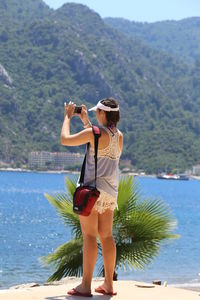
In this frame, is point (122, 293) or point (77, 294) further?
point (122, 293)

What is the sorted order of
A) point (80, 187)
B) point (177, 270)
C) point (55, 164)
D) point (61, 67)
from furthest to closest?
point (61, 67) → point (55, 164) → point (177, 270) → point (80, 187)

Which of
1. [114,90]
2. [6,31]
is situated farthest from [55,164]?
[6,31]

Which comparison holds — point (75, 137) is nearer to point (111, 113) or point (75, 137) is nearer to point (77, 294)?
point (111, 113)

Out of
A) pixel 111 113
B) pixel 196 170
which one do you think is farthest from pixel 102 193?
pixel 196 170

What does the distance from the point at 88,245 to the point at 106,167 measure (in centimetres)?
61

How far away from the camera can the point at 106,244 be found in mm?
5672

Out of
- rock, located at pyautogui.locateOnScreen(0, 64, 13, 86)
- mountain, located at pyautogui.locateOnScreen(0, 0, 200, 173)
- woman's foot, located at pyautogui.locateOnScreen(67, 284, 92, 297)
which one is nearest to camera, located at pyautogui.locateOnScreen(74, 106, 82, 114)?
woman's foot, located at pyautogui.locateOnScreen(67, 284, 92, 297)

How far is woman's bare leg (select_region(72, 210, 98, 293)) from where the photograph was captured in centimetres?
555

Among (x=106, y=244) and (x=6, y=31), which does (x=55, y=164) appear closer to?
(x=6, y=31)

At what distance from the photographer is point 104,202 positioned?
5.59 m

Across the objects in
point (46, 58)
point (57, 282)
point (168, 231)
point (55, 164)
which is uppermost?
point (46, 58)

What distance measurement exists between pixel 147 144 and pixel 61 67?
3427 cm

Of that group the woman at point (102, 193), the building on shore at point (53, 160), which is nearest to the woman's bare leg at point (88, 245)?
the woman at point (102, 193)

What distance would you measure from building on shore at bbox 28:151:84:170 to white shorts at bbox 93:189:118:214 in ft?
508
